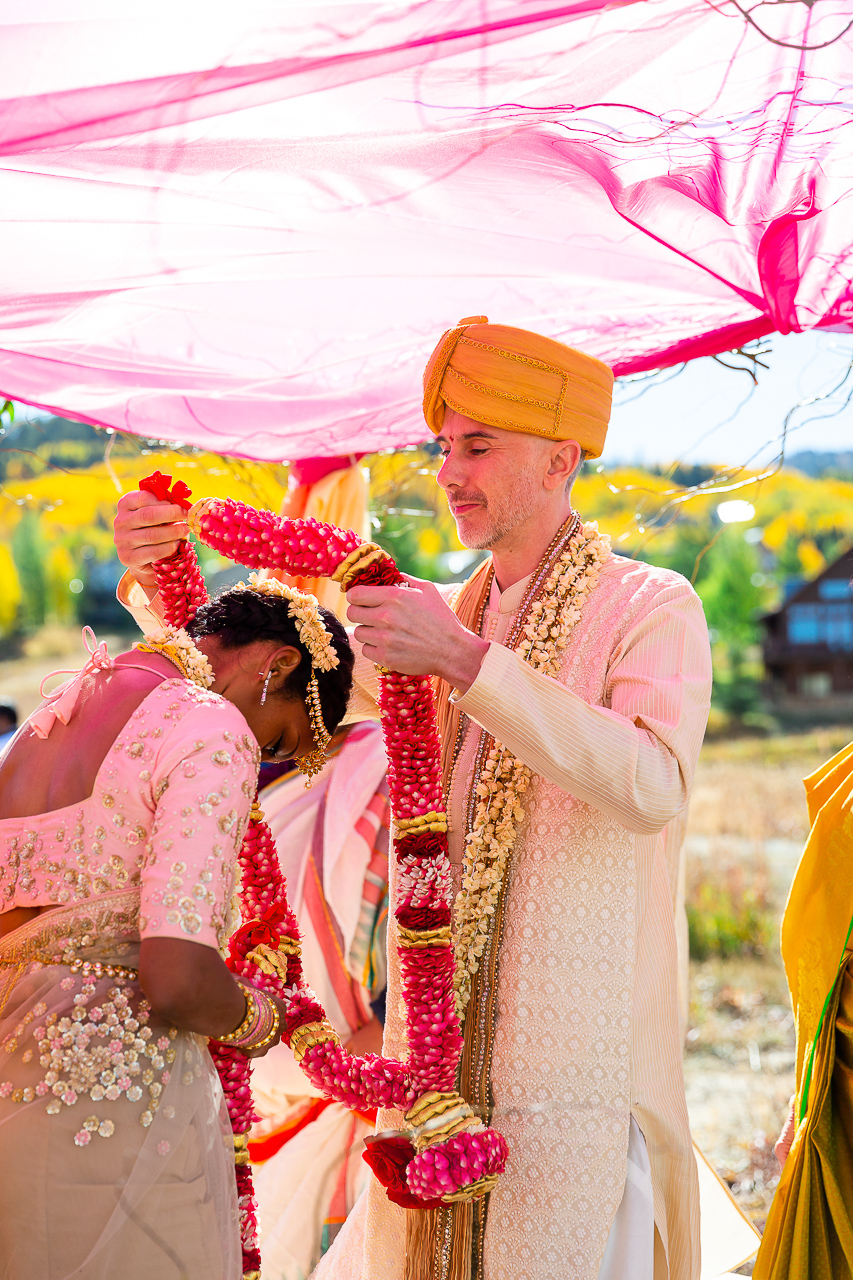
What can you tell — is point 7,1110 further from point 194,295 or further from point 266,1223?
point 266,1223

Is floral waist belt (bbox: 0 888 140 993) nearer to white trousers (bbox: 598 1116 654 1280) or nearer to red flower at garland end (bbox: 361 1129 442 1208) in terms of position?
red flower at garland end (bbox: 361 1129 442 1208)

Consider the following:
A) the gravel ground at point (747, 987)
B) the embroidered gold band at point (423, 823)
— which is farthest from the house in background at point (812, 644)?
the embroidered gold band at point (423, 823)

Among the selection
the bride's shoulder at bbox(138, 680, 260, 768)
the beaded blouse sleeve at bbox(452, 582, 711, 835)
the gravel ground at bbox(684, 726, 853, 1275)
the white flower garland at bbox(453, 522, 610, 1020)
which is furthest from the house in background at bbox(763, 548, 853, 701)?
the bride's shoulder at bbox(138, 680, 260, 768)

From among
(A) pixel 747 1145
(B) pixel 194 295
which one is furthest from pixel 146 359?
(A) pixel 747 1145

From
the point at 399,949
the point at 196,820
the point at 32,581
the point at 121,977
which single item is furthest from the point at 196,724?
the point at 32,581

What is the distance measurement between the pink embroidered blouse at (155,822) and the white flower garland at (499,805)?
0.70 meters

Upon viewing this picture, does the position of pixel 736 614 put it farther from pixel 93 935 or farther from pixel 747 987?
pixel 93 935

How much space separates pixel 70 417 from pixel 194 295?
0.67 meters

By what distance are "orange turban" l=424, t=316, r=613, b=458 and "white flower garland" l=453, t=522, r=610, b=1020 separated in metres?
0.36

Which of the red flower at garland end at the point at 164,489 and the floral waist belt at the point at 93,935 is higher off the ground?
the red flower at garland end at the point at 164,489

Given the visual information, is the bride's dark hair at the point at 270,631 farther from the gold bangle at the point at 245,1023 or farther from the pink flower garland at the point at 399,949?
the gold bangle at the point at 245,1023

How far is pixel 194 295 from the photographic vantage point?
276 cm

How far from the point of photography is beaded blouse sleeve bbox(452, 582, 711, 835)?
2.05 m

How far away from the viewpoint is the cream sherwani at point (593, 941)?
81.8 inches
